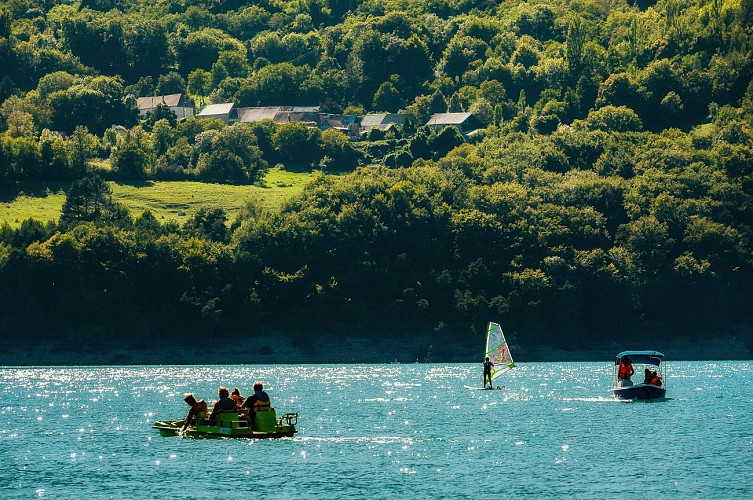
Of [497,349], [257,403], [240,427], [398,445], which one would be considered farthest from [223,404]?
[497,349]

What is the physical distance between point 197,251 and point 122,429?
9980 centimetres

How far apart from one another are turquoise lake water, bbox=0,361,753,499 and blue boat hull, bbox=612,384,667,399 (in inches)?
53.7

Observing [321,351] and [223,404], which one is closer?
[223,404]

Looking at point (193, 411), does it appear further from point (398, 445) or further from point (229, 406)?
point (398, 445)

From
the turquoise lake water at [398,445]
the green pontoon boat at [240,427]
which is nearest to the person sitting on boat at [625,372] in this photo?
the turquoise lake water at [398,445]

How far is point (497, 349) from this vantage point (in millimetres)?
122188

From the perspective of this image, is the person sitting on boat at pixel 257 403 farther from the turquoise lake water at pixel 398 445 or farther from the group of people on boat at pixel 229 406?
the turquoise lake water at pixel 398 445

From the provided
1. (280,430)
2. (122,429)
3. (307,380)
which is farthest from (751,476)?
(307,380)

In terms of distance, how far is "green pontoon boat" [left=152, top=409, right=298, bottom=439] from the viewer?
82250mm

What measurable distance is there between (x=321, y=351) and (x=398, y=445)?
102584 millimetres

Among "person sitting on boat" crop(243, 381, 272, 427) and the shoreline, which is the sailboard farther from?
the shoreline

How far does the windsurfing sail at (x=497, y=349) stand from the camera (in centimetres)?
12125

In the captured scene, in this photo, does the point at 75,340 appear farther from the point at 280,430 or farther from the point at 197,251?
the point at 280,430

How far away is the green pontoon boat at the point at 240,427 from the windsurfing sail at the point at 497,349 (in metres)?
40.3
